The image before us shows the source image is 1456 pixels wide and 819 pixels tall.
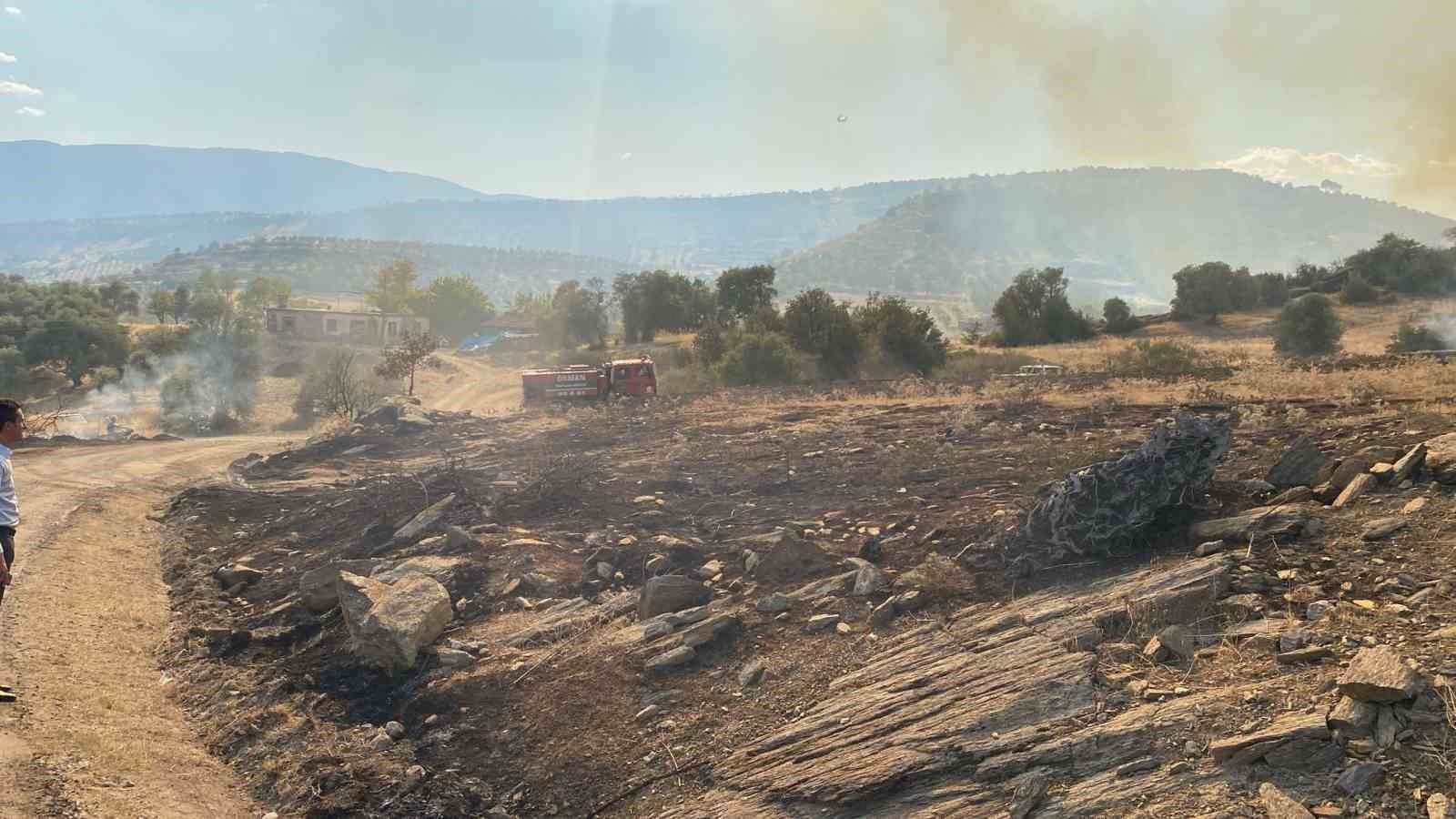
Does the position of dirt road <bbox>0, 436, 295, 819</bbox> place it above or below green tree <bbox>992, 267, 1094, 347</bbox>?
below

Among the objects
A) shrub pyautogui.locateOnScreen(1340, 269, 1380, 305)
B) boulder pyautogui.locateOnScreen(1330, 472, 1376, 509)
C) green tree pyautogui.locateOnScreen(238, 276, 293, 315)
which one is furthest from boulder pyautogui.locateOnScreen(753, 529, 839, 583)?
green tree pyautogui.locateOnScreen(238, 276, 293, 315)

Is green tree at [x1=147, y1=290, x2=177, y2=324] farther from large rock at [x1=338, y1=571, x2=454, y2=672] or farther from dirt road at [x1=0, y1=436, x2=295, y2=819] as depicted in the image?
large rock at [x1=338, y1=571, x2=454, y2=672]

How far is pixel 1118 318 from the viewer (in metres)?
56.7

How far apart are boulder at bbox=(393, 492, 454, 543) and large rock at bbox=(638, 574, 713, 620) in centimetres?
509

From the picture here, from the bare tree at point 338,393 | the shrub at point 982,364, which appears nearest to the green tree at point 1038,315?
the shrub at point 982,364

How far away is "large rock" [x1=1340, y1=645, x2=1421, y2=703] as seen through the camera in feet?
13.4

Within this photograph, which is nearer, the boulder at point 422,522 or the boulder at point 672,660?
the boulder at point 672,660

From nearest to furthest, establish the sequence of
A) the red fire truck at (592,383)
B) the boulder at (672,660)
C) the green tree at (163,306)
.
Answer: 1. the boulder at (672,660)
2. the red fire truck at (592,383)
3. the green tree at (163,306)

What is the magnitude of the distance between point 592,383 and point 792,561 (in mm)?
25429

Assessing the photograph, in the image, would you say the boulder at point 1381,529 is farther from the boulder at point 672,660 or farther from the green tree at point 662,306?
the green tree at point 662,306

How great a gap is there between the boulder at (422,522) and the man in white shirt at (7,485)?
17.3 feet

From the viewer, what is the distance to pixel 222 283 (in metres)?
115

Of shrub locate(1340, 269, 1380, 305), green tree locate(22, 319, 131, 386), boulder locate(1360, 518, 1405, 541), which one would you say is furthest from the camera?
shrub locate(1340, 269, 1380, 305)

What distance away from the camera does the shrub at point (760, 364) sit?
37.4 metres
